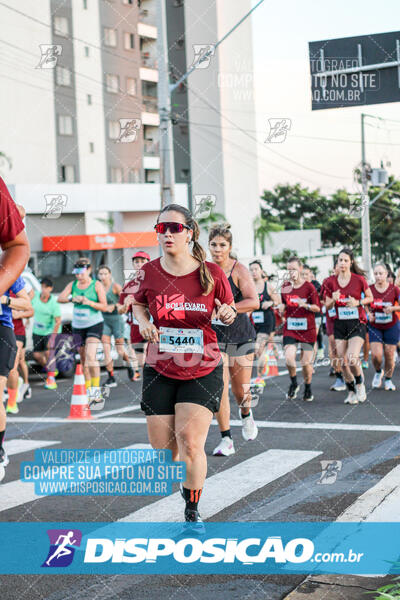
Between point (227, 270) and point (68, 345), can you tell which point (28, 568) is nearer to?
point (227, 270)

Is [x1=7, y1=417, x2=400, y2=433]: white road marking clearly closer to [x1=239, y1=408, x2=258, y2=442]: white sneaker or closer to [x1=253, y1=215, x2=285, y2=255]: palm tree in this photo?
[x1=239, y1=408, x2=258, y2=442]: white sneaker

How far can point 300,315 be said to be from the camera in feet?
38.0

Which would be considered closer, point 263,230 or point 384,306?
point 384,306

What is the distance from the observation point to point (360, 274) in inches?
443

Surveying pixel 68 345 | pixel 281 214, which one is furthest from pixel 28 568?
pixel 281 214

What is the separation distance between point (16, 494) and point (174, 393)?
2035 mm

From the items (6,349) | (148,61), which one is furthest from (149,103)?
(6,349)

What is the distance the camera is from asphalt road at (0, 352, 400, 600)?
14.0 ft

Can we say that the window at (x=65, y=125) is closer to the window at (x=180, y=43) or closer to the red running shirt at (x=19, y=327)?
the window at (x=180, y=43)

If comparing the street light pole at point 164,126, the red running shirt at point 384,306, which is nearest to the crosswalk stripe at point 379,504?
the red running shirt at point 384,306

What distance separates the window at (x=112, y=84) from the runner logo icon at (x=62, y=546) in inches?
1729

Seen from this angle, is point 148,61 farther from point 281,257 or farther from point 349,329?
point 349,329

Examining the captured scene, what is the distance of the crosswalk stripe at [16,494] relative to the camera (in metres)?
6.06

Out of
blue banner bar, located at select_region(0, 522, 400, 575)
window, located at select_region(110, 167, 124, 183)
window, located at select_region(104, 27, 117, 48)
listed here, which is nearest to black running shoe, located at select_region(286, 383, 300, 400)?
blue banner bar, located at select_region(0, 522, 400, 575)
